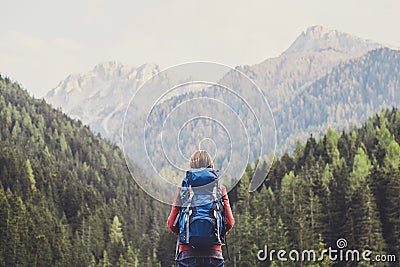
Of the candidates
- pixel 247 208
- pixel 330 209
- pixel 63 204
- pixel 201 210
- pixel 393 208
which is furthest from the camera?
pixel 63 204

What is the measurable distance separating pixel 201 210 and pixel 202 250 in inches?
16.9

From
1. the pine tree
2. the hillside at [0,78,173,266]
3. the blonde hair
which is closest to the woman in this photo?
the blonde hair

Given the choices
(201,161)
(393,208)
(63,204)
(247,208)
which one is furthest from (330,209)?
(63,204)

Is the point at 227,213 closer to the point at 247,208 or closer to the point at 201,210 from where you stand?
the point at 201,210

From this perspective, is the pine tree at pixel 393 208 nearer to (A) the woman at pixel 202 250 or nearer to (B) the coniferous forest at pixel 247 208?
(B) the coniferous forest at pixel 247 208

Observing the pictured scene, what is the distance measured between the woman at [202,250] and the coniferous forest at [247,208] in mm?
773

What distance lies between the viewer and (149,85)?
25.3ft

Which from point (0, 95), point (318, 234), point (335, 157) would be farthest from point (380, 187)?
point (0, 95)

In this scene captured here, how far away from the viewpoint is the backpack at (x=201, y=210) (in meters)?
6.79

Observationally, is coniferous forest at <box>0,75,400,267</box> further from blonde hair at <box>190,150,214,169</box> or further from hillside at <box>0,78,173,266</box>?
blonde hair at <box>190,150,214,169</box>

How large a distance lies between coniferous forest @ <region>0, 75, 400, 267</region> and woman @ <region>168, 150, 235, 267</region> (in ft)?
2.54

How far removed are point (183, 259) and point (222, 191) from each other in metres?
0.83

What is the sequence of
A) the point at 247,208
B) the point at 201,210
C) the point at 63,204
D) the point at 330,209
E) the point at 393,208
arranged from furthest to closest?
1. the point at 63,204
2. the point at 247,208
3. the point at 330,209
4. the point at 393,208
5. the point at 201,210

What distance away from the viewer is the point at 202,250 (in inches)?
271
